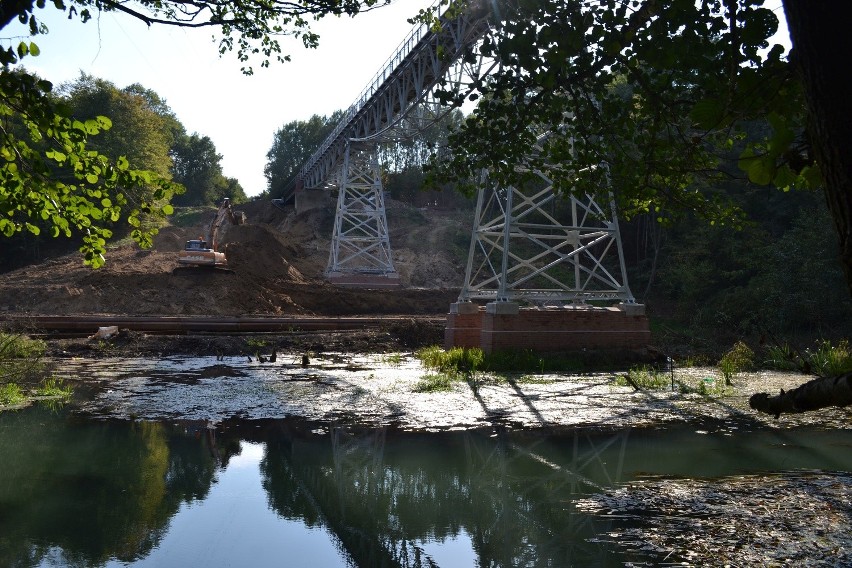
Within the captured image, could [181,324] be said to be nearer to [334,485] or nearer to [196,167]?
[334,485]

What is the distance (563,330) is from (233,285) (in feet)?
58.3

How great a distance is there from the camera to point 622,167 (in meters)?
6.29

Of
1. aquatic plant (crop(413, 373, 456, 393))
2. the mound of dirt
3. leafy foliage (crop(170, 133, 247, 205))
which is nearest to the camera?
aquatic plant (crop(413, 373, 456, 393))

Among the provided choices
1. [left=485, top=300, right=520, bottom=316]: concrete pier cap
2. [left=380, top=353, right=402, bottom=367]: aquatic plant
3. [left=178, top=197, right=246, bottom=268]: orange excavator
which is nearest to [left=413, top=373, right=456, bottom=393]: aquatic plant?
[left=485, top=300, right=520, bottom=316]: concrete pier cap

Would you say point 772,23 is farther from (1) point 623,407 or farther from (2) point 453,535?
(1) point 623,407

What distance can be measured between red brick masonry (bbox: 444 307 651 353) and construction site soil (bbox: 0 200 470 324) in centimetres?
1480

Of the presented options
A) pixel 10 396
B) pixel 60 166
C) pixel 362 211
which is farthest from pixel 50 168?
pixel 362 211

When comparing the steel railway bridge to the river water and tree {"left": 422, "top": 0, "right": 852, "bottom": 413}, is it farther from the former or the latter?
the river water

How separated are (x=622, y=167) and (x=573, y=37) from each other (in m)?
1.40

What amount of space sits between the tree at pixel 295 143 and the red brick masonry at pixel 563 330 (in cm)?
6934

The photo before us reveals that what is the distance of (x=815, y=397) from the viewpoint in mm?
2691

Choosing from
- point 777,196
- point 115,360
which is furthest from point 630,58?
point 777,196

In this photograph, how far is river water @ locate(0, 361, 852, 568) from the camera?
553cm

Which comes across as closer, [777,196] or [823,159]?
[823,159]
